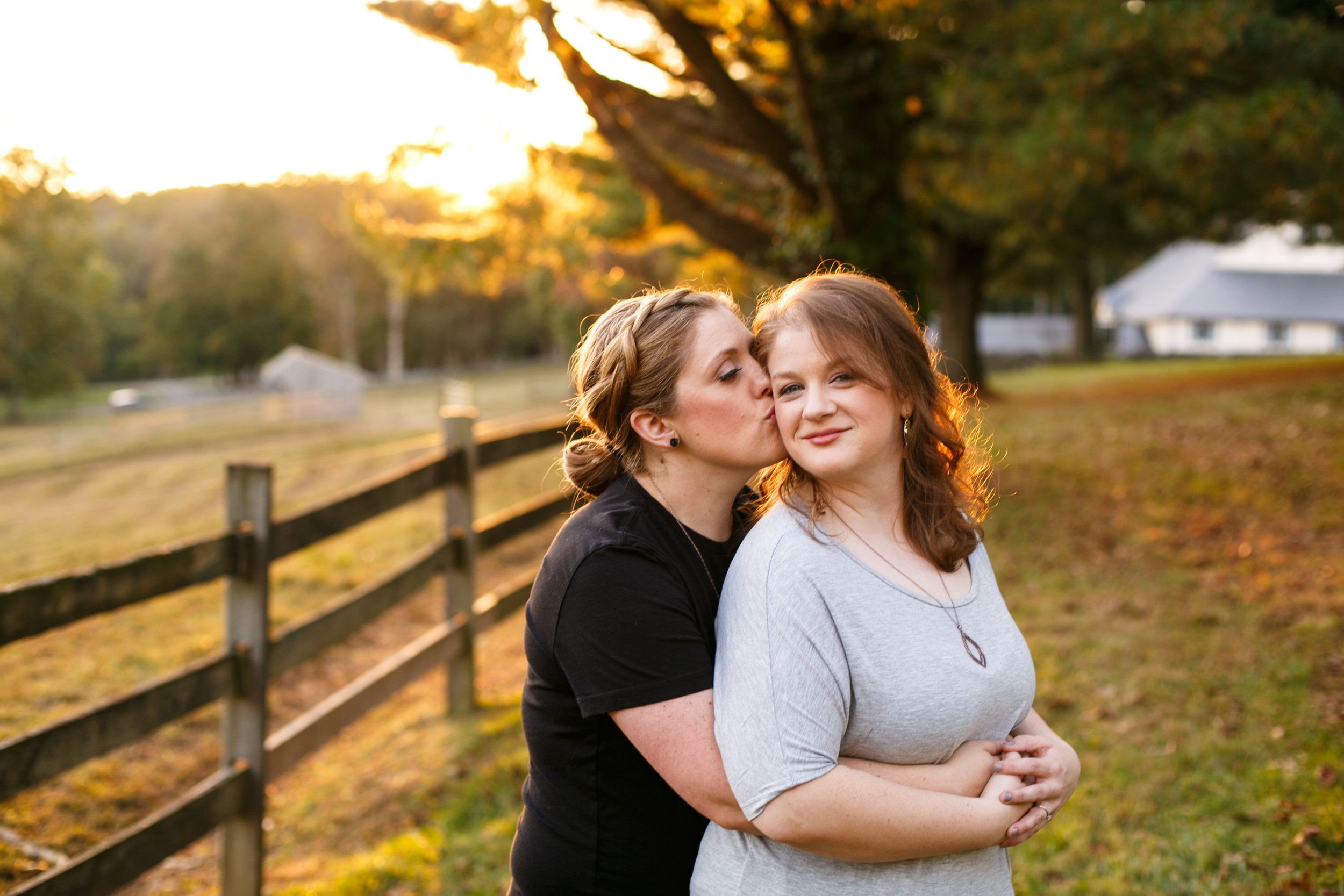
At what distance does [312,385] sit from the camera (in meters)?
35.4

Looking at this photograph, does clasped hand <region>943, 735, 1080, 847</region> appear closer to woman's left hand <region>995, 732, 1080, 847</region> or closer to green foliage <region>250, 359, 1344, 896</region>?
woman's left hand <region>995, 732, 1080, 847</region>

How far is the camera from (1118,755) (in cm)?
430

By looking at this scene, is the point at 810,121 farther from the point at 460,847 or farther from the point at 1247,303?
the point at 1247,303

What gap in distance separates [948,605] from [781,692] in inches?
16.2

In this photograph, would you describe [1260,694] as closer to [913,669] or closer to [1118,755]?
[1118,755]

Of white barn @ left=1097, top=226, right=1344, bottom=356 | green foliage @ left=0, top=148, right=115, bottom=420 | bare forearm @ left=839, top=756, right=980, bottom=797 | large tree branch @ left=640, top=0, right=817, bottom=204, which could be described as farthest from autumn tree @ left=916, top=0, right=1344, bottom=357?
white barn @ left=1097, top=226, right=1344, bottom=356

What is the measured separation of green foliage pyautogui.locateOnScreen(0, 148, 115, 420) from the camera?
766 inches

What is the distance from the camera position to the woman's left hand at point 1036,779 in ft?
5.60

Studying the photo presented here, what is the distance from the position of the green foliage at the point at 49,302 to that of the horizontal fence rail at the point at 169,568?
11.3 m

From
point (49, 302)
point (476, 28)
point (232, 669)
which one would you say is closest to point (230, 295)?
point (49, 302)

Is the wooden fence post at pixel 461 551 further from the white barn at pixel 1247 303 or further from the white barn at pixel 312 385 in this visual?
the white barn at pixel 1247 303

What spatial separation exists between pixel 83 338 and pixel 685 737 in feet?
105

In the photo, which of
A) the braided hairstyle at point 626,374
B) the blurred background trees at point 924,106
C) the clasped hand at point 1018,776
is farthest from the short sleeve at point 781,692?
the blurred background trees at point 924,106

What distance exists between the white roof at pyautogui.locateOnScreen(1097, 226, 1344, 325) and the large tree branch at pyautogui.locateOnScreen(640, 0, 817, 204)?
1651 inches
